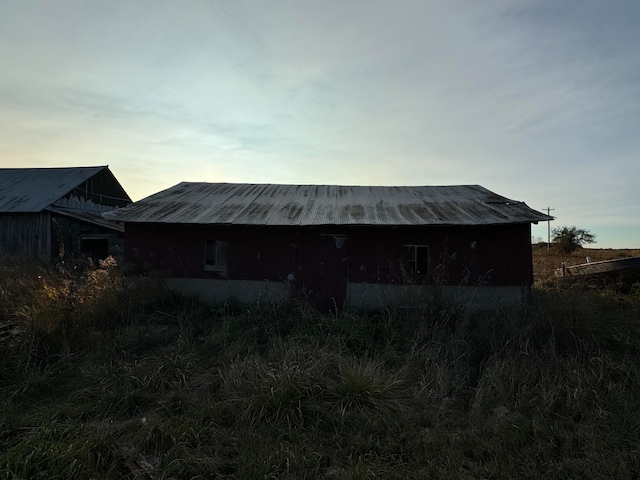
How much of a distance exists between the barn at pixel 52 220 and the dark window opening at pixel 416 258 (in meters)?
12.5

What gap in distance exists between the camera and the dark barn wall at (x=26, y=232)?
17.7 metres

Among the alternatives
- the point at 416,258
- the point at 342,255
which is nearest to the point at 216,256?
the point at 342,255

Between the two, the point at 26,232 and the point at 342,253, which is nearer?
the point at 342,253

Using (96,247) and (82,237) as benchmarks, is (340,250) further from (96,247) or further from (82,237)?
(96,247)

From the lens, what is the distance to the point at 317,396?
466cm

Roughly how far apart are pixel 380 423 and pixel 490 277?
21.3ft

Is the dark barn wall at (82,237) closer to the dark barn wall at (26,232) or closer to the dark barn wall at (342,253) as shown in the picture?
the dark barn wall at (26,232)

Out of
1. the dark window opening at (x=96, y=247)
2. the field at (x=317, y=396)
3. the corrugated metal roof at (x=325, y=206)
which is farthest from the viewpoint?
the dark window opening at (x=96, y=247)

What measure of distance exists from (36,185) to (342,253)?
18.6 meters

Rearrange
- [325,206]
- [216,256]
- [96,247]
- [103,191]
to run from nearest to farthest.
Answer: [216,256], [325,206], [96,247], [103,191]

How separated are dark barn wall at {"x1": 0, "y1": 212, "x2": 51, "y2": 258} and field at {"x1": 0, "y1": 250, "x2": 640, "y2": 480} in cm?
1212

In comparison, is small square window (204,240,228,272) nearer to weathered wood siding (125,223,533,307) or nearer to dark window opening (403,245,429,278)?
weathered wood siding (125,223,533,307)

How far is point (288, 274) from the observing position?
10180 millimetres

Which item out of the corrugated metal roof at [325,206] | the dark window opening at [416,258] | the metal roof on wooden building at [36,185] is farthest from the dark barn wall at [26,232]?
the dark window opening at [416,258]
